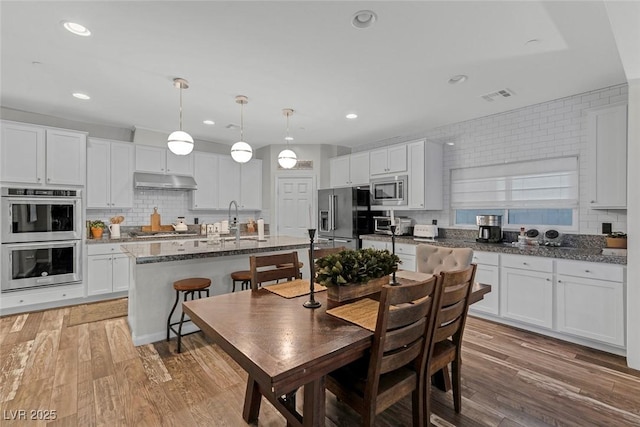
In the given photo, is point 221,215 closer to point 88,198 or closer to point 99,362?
point 88,198

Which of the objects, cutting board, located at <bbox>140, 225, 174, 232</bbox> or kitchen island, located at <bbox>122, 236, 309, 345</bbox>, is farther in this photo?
cutting board, located at <bbox>140, 225, 174, 232</bbox>

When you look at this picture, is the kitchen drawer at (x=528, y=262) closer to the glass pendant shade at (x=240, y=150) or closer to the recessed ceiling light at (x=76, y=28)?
the glass pendant shade at (x=240, y=150)

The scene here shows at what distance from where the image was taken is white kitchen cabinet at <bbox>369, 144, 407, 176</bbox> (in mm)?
4754

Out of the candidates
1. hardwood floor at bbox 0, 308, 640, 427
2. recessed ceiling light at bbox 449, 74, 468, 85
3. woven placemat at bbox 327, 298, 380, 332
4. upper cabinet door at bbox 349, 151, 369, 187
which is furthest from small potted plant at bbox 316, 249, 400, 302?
upper cabinet door at bbox 349, 151, 369, 187

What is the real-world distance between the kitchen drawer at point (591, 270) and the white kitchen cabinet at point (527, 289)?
116mm

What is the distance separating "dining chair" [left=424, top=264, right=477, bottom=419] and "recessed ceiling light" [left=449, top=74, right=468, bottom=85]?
2.11m

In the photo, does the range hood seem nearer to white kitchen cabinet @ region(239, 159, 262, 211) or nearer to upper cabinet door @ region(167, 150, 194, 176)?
upper cabinet door @ region(167, 150, 194, 176)

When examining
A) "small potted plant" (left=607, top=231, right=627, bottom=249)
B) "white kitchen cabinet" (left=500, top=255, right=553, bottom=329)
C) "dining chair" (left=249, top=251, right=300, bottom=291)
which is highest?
"small potted plant" (left=607, top=231, right=627, bottom=249)

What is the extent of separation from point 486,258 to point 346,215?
2.30 metres

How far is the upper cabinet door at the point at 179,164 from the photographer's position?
520 cm

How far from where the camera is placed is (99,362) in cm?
257

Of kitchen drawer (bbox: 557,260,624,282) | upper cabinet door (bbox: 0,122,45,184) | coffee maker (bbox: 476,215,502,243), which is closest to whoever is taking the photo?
kitchen drawer (bbox: 557,260,624,282)

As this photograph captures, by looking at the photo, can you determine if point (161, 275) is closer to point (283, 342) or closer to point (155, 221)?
point (283, 342)

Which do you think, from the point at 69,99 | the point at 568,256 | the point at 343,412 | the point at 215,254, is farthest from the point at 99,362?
the point at 568,256
